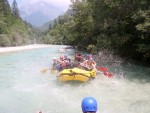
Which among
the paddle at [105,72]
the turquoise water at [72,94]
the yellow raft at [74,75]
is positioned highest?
the yellow raft at [74,75]

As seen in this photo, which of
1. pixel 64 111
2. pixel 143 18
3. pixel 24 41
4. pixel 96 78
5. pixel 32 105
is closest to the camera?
pixel 64 111

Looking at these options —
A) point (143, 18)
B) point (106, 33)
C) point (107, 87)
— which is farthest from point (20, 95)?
point (106, 33)

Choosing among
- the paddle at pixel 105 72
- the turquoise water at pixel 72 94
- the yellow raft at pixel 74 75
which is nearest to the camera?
the turquoise water at pixel 72 94

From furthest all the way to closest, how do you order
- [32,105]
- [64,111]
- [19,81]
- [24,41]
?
[24,41]
[19,81]
[32,105]
[64,111]

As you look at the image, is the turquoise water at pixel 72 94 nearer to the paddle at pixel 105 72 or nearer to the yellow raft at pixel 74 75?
the paddle at pixel 105 72

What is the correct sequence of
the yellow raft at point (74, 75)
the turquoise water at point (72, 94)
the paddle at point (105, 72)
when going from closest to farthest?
the turquoise water at point (72, 94) → the yellow raft at point (74, 75) → the paddle at point (105, 72)

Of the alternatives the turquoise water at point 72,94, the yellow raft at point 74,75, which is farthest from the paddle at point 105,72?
the yellow raft at point 74,75

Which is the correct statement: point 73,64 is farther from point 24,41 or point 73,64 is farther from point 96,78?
point 24,41

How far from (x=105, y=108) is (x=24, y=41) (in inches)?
3281

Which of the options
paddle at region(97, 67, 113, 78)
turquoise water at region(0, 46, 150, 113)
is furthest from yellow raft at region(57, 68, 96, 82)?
paddle at region(97, 67, 113, 78)

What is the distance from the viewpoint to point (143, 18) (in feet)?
59.1

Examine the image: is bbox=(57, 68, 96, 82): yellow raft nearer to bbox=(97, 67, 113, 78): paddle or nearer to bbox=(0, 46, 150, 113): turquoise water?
bbox=(0, 46, 150, 113): turquoise water

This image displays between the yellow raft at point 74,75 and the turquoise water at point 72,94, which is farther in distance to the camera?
the yellow raft at point 74,75

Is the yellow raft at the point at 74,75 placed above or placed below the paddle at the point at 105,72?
above
